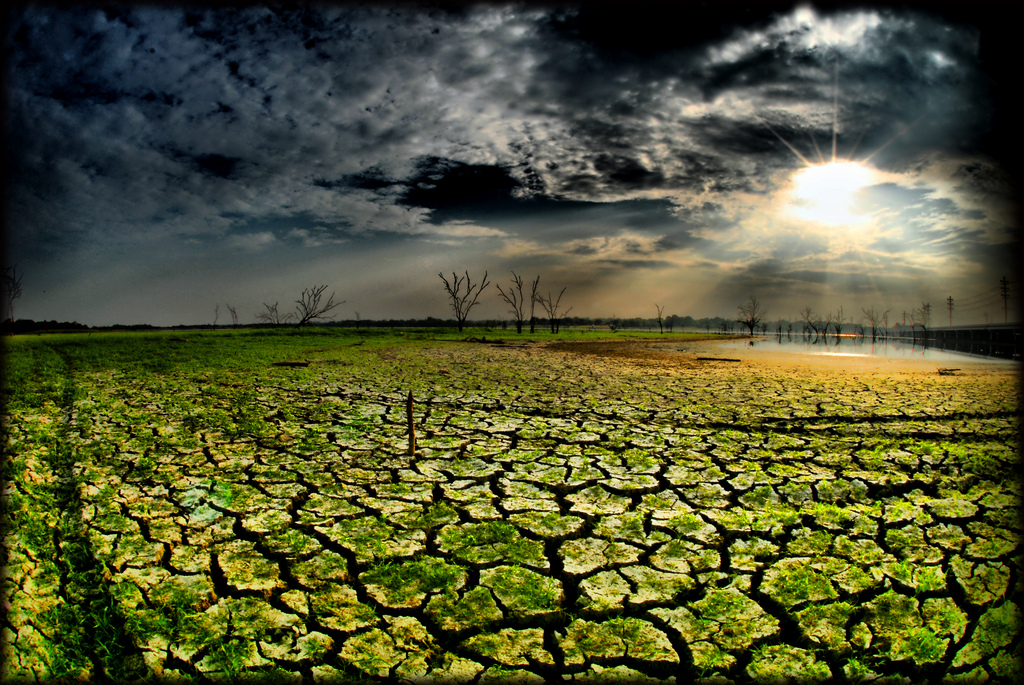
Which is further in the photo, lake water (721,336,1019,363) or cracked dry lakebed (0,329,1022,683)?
lake water (721,336,1019,363)

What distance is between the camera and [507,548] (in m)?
2.59

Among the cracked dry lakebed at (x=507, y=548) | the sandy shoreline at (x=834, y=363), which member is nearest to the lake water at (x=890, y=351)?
the sandy shoreline at (x=834, y=363)

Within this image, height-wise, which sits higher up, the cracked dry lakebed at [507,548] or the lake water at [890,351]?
the lake water at [890,351]

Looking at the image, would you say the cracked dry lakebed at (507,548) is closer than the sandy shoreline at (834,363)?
Yes

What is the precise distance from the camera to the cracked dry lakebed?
71.0 inches

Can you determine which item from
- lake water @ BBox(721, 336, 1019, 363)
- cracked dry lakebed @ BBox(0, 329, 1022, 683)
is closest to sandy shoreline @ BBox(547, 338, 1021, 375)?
lake water @ BBox(721, 336, 1019, 363)

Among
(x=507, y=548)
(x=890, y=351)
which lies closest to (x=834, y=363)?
(x=890, y=351)

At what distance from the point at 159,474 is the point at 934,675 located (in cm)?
506

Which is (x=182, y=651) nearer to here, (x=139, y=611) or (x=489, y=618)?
(x=139, y=611)

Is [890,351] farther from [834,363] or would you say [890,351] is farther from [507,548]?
[507,548]

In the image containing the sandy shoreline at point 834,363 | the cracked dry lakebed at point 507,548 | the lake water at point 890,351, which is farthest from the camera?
the lake water at point 890,351

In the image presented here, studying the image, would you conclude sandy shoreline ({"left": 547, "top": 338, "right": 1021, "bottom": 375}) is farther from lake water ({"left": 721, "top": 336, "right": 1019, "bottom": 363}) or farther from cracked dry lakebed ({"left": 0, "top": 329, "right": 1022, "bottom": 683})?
cracked dry lakebed ({"left": 0, "top": 329, "right": 1022, "bottom": 683})

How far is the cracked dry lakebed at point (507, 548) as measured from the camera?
1.80 metres

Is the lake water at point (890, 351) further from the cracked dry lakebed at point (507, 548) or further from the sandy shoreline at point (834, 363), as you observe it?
the cracked dry lakebed at point (507, 548)
